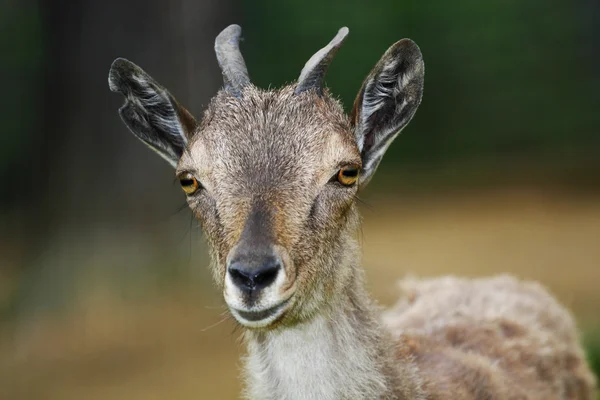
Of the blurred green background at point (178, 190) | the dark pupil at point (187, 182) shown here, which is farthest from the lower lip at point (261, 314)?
the blurred green background at point (178, 190)

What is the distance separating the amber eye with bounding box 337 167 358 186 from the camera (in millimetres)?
5520

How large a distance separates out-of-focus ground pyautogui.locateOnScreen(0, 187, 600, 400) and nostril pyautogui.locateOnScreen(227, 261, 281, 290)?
17.1 ft

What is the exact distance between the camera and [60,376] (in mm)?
12805

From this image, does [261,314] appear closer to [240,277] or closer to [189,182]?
[240,277]

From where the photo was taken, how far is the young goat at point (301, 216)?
16.7 ft

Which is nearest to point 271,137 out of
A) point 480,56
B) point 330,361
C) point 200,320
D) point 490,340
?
point 330,361

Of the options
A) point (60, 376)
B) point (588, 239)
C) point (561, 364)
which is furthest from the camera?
point (588, 239)

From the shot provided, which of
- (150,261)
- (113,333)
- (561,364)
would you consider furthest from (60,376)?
(561,364)

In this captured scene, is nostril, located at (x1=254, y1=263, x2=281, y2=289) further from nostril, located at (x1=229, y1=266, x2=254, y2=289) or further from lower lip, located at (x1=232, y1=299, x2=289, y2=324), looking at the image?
lower lip, located at (x1=232, y1=299, x2=289, y2=324)

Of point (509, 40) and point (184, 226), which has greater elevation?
point (509, 40)

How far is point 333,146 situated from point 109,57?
9833 millimetres

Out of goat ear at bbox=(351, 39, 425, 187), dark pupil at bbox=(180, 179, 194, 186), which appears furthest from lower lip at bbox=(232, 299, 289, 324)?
goat ear at bbox=(351, 39, 425, 187)

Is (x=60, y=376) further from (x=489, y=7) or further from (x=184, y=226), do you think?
(x=489, y=7)

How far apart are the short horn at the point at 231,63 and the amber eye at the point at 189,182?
670mm
